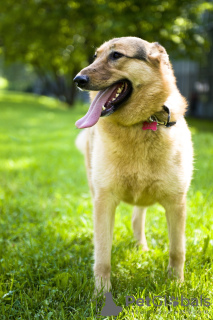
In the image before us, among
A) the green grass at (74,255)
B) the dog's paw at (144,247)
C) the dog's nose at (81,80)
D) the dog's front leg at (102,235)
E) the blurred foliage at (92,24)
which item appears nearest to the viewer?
the green grass at (74,255)

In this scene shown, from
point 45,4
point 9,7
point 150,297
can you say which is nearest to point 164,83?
point 150,297

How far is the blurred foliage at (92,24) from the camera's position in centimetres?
1367

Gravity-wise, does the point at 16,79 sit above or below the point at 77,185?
below

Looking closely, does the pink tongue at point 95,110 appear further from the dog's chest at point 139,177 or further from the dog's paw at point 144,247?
the dog's paw at point 144,247

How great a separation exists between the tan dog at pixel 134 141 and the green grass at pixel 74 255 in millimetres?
225

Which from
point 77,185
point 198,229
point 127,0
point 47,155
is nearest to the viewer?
point 198,229

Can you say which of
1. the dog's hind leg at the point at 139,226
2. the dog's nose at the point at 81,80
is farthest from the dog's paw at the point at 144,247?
the dog's nose at the point at 81,80

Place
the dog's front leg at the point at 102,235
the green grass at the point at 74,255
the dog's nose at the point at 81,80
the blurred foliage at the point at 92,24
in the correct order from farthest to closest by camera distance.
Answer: the blurred foliage at the point at 92,24 < the dog's front leg at the point at 102,235 < the dog's nose at the point at 81,80 < the green grass at the point at 74,255

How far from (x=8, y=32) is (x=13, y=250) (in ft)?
73.9

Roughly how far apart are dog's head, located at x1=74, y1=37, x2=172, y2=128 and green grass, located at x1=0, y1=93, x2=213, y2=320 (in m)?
1.22

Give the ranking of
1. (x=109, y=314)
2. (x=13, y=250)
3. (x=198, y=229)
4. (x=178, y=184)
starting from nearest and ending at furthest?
(x=109, y=314), (x=178, y=184), (x=13, y=250), (x=198, y=229)

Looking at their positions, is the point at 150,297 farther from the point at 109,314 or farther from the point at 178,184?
the point at 178,184

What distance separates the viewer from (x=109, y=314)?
7.72 feet

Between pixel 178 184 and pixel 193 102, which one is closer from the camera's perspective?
pixel 178 184
